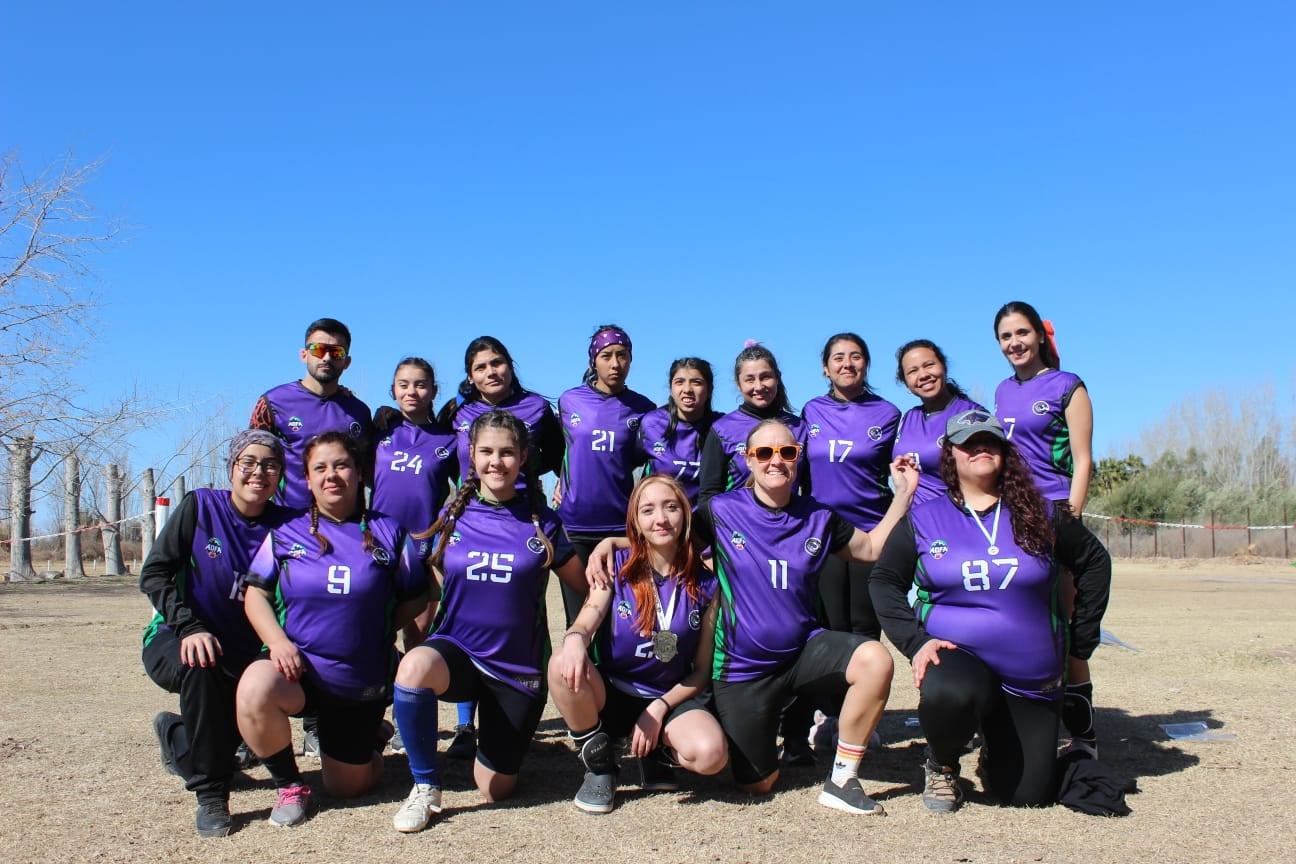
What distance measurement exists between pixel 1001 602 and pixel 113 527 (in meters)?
25.3

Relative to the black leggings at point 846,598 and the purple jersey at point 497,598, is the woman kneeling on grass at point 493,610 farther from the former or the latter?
the black leggings at point 846,598

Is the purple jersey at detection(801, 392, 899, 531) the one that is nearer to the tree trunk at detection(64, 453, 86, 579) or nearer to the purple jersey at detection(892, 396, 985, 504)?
the purple jersey at detection(892, 396, 985, 504)

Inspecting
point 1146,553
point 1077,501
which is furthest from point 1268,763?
point 1146,553

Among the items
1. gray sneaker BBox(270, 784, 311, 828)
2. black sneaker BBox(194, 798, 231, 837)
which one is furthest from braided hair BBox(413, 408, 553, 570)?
black sneaker BBox(194, 798, 231, 837)

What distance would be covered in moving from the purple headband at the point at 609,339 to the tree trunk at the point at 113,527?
71.4 ft

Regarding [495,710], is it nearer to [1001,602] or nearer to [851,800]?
[851,800]

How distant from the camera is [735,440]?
18.7 feet

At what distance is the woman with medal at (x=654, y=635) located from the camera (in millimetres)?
4645

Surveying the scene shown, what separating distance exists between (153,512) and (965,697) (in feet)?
75.3

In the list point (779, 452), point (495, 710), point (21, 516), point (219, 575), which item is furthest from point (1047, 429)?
point (21, 516)

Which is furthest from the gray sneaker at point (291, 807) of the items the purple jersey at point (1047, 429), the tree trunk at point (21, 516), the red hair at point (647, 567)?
the tree trunk at point (21, 516)

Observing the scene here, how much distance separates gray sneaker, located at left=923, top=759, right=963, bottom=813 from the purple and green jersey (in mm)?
1889

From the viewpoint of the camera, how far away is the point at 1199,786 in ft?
15.5

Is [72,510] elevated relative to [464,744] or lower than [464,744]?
elevated
